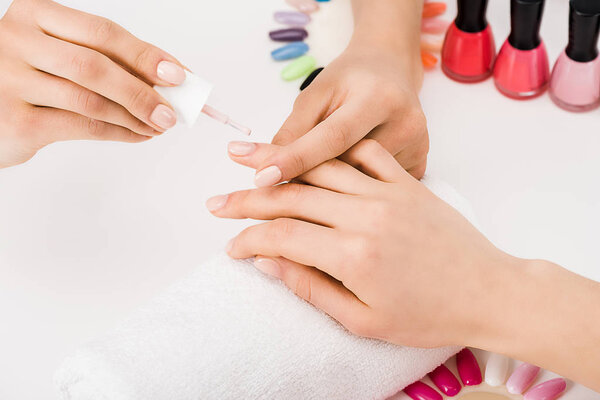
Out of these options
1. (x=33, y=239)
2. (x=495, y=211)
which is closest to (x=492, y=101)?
(x=495, y=211)

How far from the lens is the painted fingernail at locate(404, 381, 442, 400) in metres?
0.78

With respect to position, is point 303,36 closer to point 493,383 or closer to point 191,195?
point 191,195

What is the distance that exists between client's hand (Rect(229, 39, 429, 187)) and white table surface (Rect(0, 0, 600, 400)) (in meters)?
0.13

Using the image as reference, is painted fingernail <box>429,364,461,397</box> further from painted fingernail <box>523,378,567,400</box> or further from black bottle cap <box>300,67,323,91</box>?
black bottle cap <box>300,67,323,91</box>

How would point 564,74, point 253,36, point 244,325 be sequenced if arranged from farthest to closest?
Answer: point 253,36, point 564,74, point 244,325

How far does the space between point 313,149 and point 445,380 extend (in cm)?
29

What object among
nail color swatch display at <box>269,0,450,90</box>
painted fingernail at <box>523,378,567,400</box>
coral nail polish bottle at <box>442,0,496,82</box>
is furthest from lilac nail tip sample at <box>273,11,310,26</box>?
painted fingernail at <box>523,378,567,400</box>

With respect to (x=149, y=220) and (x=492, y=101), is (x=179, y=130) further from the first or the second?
(x=492, y=101)

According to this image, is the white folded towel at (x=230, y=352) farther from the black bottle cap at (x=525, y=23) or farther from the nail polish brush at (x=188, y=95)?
the black bottle cap at (x=525, y=23)

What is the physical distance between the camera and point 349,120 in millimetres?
786

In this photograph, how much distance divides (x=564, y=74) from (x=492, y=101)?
0.10 m

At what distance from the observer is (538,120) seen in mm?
1023

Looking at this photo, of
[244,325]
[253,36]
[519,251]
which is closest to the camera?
[244,325]

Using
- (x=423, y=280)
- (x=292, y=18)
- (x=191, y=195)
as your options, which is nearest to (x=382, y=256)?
(x=423, y=280)
